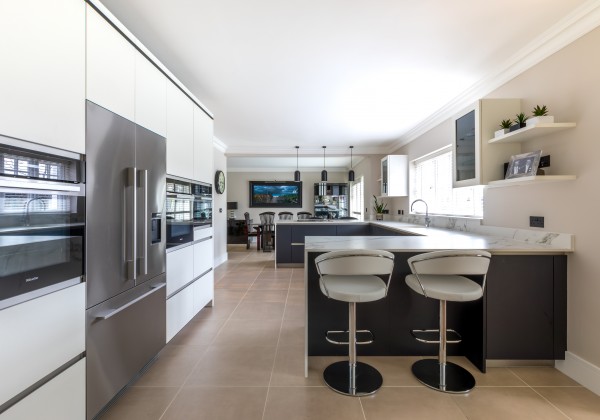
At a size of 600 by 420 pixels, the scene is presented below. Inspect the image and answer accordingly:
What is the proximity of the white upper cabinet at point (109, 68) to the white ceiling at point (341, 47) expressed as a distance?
0.42 metres

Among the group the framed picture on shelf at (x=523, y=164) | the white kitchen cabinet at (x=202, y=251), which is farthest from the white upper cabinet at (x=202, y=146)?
the framed picture on shelf at (x=523, y=164)

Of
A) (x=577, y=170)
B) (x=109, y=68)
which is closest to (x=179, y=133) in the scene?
(x=109, y=68)

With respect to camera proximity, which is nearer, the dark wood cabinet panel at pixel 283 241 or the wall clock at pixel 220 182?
the dark wood cabinet panel at pixel 283 241

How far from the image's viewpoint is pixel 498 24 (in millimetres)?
2160

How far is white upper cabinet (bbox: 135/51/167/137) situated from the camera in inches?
78.5

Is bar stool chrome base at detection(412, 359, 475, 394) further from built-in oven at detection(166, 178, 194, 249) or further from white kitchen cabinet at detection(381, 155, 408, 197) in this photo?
white kitchen cabinet at detection(381, 155, 408, 197)

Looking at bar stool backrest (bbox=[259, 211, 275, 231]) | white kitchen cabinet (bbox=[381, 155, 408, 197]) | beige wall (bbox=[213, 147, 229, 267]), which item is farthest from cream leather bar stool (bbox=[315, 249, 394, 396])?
bar stool backrest (bbox=[259, 211, 275, 231])

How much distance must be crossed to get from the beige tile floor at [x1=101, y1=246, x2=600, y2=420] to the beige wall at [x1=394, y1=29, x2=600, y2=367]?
0.52 metres

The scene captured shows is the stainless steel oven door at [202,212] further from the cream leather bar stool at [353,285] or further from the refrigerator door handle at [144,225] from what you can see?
the cream leather bar stool at [353,285]

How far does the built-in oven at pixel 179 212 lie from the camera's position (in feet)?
7.98

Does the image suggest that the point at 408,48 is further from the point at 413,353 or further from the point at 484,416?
the point at 484,416

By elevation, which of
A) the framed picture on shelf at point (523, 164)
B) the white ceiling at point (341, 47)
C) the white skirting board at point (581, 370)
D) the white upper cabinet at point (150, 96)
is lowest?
the white skirting board at point (581, 370)

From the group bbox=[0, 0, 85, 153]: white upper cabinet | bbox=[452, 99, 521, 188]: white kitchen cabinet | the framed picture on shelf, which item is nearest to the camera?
bbox=[0, 0, 85, 153]: white upper cabinet

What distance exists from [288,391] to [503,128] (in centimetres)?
274
